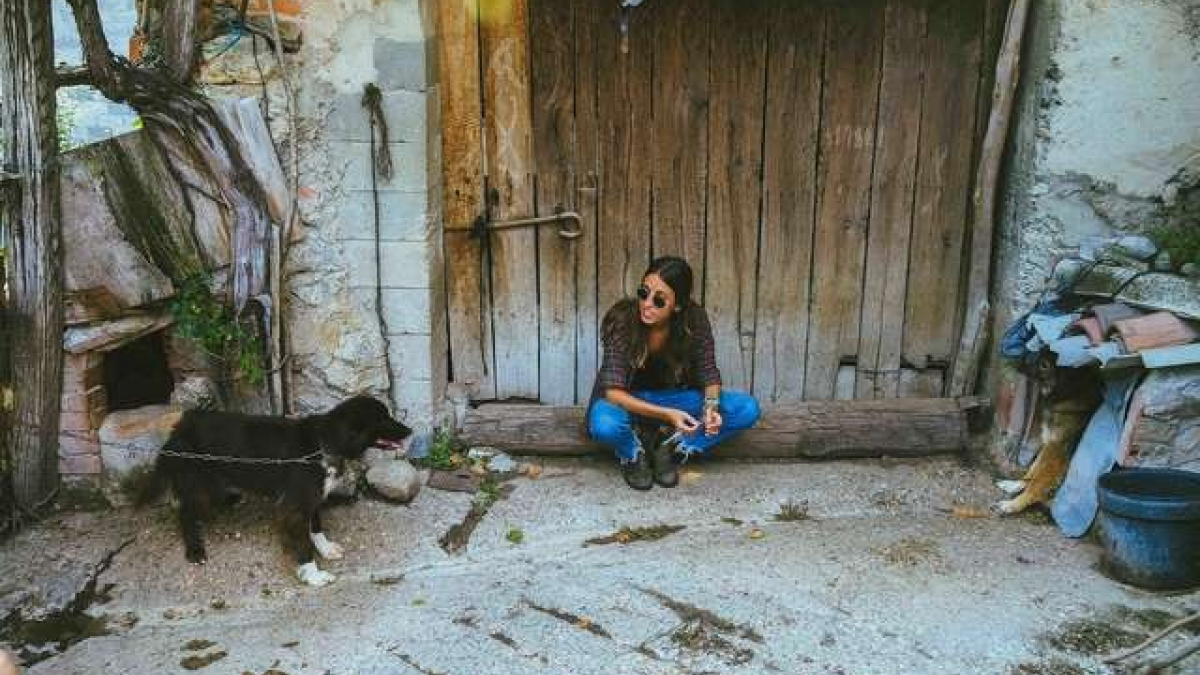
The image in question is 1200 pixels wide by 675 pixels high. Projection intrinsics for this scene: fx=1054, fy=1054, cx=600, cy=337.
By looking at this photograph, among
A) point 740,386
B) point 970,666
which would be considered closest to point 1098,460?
point 970,666

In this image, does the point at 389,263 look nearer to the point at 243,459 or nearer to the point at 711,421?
the point at 243,459

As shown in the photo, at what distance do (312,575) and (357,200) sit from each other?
5.74 ft

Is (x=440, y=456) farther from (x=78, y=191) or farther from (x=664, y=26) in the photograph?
(x=664, y=26)

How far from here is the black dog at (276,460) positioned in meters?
4.21

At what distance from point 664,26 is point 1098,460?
279cm

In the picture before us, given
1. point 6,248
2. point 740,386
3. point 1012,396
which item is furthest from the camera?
point 740,386

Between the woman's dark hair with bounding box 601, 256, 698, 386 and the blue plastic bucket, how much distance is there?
1914 mm

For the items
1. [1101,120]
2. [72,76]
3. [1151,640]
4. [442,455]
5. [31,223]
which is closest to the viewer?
[1151,640]

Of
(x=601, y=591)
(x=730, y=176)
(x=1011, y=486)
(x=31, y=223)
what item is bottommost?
(x=601, y=591)

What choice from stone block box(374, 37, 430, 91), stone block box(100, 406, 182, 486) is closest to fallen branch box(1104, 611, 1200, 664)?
stone block box(374, 37, 430, 91)

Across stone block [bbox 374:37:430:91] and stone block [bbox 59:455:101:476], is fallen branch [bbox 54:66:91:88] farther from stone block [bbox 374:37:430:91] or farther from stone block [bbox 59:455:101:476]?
stone block [bbox 59:455:101:476]

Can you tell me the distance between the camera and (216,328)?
4664 mm

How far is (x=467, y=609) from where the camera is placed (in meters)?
4.02

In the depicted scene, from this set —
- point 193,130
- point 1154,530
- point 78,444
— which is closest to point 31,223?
point 193,130
